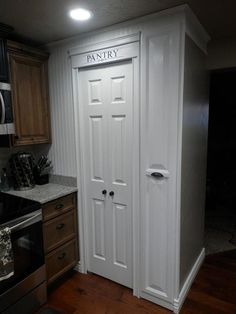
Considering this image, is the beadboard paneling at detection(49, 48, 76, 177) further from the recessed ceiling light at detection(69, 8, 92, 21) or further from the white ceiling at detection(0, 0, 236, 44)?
the recessed ceiling light at detection(69, 8, 92, 21)

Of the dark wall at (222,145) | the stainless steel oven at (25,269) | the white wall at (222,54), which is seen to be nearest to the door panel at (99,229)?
the stainless steel oven at (25,269)

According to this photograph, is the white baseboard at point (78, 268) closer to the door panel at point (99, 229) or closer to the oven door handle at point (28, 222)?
the door panel at point (99, 229)

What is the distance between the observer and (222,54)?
7.69 feet

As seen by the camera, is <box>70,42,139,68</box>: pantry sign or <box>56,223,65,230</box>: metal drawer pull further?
<box>56,223,65,230</box>: metal drawer pull

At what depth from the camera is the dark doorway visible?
13.6ft

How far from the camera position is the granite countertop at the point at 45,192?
2.06 m

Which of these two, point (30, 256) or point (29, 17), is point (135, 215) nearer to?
point (30, 256)

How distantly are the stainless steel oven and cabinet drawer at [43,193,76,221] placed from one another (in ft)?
0.37

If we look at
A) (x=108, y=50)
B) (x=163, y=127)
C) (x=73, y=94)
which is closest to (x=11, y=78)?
(x=73, y=94)

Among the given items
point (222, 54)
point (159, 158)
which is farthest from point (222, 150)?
point (159, 158)

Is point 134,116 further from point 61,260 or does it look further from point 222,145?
point 222,145

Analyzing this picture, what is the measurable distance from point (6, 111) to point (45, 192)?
791 millimetres

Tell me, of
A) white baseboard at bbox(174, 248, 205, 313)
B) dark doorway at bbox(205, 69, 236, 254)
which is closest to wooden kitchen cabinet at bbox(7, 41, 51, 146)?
white baseboard at bbox(174, 248, 205, 313)

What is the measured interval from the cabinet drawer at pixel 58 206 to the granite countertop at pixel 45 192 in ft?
0.17
